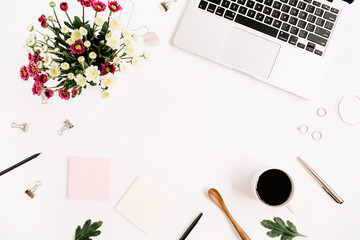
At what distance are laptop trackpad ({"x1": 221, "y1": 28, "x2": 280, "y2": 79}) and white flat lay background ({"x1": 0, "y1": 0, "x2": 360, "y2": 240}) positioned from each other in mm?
34

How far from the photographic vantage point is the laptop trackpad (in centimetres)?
78

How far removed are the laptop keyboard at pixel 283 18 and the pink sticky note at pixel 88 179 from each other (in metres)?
0.54

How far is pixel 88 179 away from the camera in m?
0.80

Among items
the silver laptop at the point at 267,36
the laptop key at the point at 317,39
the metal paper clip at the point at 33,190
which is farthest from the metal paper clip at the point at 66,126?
the laptop key at the point at 317,39

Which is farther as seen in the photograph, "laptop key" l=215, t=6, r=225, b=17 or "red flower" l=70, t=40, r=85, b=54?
"laptop key" l=215, t=6, r=225, b=17

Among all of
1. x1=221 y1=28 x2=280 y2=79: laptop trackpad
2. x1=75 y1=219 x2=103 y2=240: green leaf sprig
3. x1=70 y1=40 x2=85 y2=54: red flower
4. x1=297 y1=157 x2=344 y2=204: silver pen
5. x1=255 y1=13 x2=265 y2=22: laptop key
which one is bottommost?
x1=75 y1=219 x2=103 y2=240: green leaf sprig

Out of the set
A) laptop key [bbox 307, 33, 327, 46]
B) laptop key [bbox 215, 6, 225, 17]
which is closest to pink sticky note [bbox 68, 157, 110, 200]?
laptop key [bbox 215, 6, 225, 17]

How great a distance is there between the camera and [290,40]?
2.56ft

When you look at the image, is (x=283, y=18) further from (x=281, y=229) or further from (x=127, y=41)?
(x=281, y=229)

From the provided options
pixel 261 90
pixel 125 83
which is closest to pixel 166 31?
pixel 125 83

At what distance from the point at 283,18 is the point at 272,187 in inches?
18.5

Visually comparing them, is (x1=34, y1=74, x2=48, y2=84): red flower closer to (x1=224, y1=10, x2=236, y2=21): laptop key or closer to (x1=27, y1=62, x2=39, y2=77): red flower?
(x1=27, y1=62, x2=39, y2=77): red flower

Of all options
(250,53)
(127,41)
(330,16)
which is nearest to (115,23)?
(127,41)

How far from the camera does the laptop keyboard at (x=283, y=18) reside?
2.55 feet
